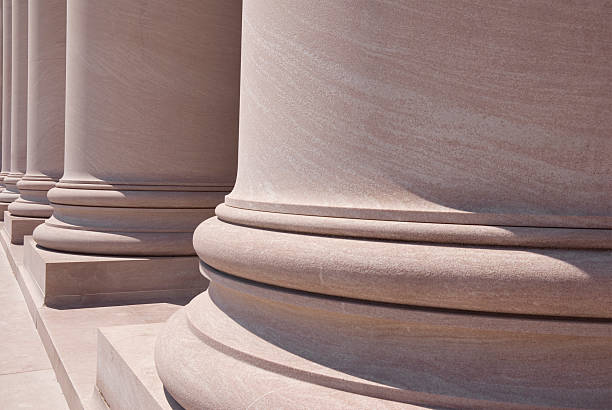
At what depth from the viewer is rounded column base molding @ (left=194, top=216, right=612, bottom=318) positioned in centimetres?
1502

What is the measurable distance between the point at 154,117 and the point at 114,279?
13.1 metres

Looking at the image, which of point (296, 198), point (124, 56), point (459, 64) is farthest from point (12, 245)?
point (459, 64)

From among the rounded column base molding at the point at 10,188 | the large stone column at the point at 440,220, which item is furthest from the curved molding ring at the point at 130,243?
the rounded column base molding at the point at 10,188

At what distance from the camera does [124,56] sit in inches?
2023

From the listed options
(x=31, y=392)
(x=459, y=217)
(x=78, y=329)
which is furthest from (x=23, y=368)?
(x=459, y=217)

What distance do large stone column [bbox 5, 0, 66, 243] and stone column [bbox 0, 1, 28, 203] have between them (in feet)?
66.8

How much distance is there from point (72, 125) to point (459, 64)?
149 ft

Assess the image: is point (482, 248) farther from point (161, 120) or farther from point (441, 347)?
point (161, 120)

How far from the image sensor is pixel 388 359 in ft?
55.7

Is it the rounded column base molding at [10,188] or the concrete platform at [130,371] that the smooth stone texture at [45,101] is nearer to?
the rounded column base molding at [10,188]

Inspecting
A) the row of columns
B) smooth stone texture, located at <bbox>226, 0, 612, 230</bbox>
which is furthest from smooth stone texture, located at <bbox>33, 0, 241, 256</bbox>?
smooth stone texture, located at <bbox>226, 0, 612, 230</bbox>

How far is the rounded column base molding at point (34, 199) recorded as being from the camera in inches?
3273

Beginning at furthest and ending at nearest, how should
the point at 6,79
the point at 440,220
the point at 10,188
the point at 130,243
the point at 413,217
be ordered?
the point at 6,79 → the point at 10,188 → the point at 130,243 → the point at 413,217 → the point at 440,220

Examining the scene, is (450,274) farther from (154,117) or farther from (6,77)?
(6,77)
